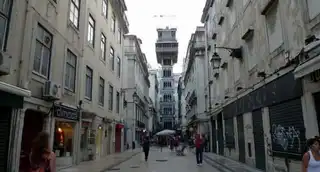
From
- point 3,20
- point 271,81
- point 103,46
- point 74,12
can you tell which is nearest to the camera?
point 3,20

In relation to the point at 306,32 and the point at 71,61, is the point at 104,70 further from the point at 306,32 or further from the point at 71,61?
A: the point at 306,32

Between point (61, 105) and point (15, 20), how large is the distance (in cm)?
506

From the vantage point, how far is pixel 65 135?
15.7 metres

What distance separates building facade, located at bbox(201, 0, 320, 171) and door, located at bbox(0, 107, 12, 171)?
9.41 m

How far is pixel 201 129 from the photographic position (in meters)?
37.2

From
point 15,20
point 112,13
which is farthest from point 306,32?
point 112,13

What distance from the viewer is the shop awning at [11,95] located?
854 cm

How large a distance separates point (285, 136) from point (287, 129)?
35cm

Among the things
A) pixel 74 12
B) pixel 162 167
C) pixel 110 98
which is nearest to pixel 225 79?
pixel 162 167

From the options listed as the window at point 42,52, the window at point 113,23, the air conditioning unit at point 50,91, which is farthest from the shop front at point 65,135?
the window at point 113,23

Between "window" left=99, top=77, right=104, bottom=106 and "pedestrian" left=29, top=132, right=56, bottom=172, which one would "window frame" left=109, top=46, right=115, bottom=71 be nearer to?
"window" left=99, top=77, right=104, bottom=106

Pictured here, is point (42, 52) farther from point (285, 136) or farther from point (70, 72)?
point (285, 136)

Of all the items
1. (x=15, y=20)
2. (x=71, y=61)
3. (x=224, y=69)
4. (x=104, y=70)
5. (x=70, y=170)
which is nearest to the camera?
(x=15, y=20)

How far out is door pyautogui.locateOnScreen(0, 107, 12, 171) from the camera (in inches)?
363
